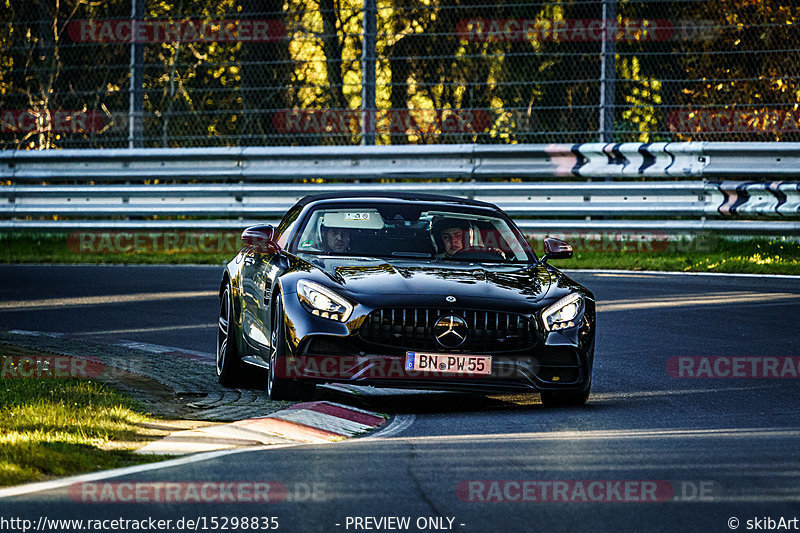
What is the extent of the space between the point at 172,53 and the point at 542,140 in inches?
224

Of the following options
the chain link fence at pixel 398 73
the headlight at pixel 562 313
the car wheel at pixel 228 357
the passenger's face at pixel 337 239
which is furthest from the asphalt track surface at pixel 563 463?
the chain link fence at pixel 398 73

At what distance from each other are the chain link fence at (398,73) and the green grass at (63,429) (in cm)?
997

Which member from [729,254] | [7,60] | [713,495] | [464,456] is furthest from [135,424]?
[7,60]

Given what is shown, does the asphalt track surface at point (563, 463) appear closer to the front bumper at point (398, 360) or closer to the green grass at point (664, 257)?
the front bumper at point (398, 360)

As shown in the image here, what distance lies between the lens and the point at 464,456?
6.77m

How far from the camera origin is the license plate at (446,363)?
8.27 meters

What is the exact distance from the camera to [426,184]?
18.9 m

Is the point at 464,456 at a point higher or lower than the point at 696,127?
lower

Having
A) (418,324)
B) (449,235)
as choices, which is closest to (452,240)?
(449,235)

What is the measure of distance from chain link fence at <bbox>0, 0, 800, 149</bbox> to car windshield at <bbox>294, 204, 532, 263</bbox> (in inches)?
315

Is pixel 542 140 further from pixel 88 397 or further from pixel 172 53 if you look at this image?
pixel 88 397

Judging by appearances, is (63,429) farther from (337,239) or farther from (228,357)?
(337,239)

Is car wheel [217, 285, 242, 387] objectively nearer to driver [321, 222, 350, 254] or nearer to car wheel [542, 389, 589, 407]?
driver [321, 222, 350, 254]

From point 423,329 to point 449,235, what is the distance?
1472 mm
